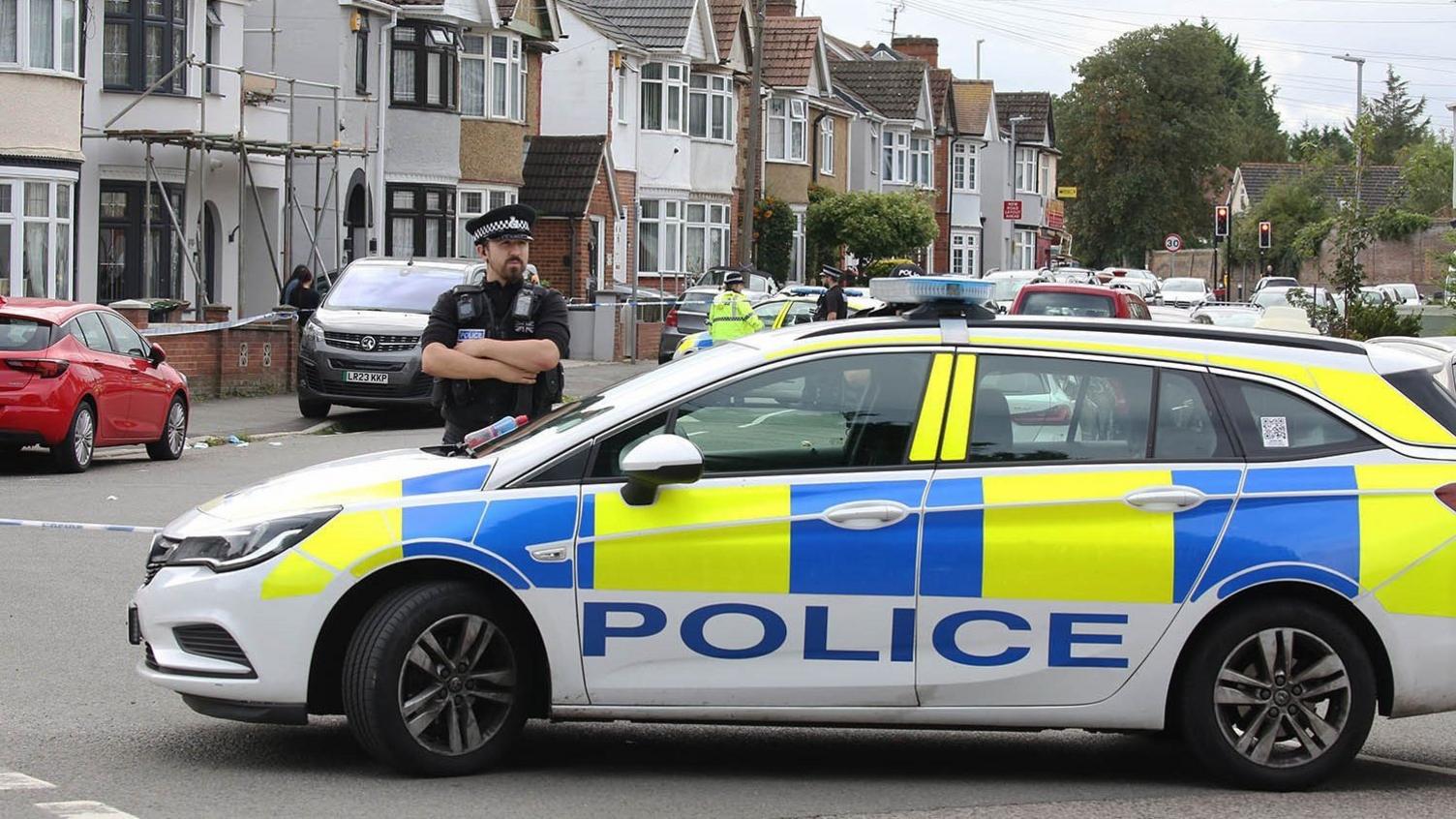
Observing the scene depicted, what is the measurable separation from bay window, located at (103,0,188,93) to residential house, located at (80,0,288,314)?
0.01 meters

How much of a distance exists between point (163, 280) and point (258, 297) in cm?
523

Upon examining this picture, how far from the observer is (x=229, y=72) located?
32938 mm

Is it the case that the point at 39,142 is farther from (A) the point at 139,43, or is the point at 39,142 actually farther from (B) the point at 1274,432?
(B) the point at 1274,432

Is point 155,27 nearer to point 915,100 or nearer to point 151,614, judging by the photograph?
point 151,614

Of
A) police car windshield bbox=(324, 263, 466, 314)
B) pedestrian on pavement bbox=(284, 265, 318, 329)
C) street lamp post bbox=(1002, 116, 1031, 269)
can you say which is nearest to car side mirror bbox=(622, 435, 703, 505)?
police car windshield bbox=(324, 263, 466, 314)

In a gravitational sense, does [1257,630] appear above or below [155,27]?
below

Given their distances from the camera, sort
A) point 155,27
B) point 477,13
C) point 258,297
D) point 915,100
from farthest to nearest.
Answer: point 915,100 → point 477,13 → point 258,297 → point 155,27

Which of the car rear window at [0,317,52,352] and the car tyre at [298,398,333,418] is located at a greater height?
the car rear window at [0,317,52,352]

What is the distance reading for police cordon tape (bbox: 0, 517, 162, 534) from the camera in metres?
13.2

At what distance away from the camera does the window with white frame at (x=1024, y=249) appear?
319 feet

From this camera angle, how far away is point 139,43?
3038cm

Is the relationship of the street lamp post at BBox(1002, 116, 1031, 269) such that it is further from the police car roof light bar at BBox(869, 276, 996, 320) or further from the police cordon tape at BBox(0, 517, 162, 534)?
the police car roof light bar at BBox(869, 276, 996, 320)

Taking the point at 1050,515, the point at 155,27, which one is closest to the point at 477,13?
the point at 155,27

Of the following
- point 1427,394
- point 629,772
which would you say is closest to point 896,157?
point 1427,394
